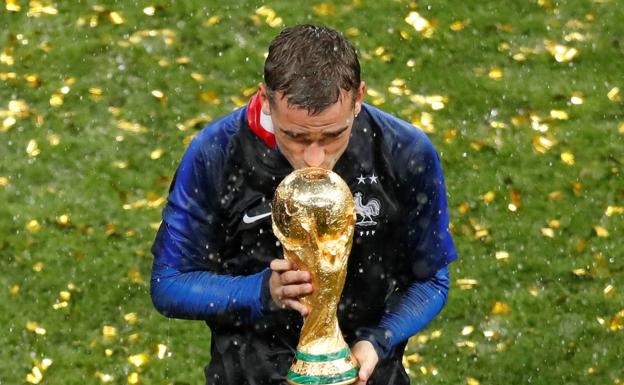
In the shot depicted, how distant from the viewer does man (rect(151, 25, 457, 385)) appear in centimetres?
447

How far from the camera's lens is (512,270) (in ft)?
28.4

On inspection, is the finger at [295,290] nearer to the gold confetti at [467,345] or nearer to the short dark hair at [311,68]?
the short dark hair at [311,68]

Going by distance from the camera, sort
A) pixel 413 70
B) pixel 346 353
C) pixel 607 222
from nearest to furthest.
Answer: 1. pixel 346 353
2. pixel 607 222
3. pixel 413 70

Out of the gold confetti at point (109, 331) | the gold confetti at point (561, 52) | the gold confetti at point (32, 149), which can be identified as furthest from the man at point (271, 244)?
the gold confetti at point (561, 52)

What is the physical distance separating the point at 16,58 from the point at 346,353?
22.8 ft

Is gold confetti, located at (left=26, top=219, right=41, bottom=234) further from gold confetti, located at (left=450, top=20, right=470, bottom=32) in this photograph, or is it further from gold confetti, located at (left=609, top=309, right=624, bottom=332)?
gold confetti, located at (left=609, top=309, right=624, bottom=332)

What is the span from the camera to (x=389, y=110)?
977 cm

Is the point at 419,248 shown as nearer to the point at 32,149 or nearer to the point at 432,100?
the point at 432,100

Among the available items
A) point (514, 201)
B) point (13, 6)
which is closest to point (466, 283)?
point (514, 201)

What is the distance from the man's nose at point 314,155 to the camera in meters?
4.02

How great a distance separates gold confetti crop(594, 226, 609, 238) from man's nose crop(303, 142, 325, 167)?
5.15 m

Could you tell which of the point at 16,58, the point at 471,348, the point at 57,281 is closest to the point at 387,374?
the point at 471,348

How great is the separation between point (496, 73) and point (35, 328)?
13.0ft

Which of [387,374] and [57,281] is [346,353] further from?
[57,281]
